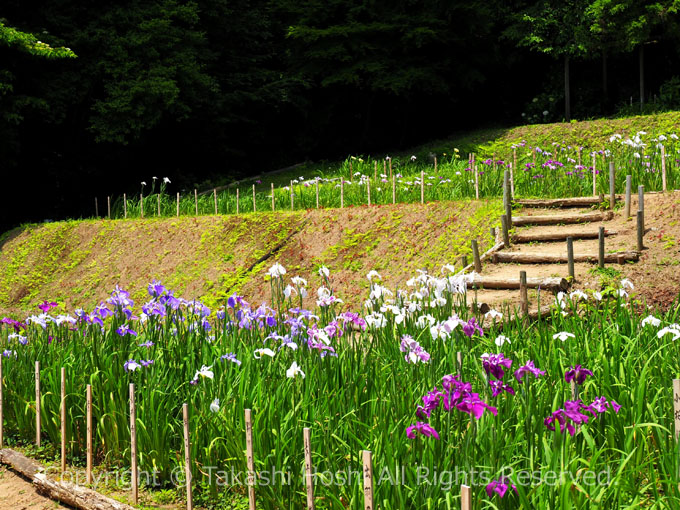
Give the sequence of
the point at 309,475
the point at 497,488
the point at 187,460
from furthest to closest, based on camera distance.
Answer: the point at 187,460, the point at 309,475, the point at 497,488

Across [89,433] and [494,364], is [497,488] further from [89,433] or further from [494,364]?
[89,433]

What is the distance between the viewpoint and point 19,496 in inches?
187

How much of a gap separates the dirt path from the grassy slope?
5.43m

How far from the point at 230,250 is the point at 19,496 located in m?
8.46

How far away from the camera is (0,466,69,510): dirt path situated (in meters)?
4.58

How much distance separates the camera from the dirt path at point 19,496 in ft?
15.0

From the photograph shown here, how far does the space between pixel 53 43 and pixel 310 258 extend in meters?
11.4

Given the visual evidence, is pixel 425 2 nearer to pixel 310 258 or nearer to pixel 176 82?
pixel 176 82

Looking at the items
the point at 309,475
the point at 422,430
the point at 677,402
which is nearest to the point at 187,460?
the point at 309,475

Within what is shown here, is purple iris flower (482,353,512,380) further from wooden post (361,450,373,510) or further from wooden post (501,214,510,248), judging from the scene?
wooden post (501,214,510,248)

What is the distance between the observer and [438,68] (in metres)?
23.4

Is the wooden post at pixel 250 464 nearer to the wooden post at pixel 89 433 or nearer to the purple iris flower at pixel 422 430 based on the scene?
→ the purple iris flower at pixel 422 430

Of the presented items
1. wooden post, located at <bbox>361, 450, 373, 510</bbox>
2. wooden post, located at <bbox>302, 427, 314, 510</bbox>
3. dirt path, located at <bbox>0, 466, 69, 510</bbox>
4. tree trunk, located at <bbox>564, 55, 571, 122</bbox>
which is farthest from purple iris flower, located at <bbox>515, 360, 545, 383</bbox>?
tree trunk, located at <bbox>564, 55, 571, 122</bbox>

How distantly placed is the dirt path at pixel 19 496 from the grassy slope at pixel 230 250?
5.43 m
